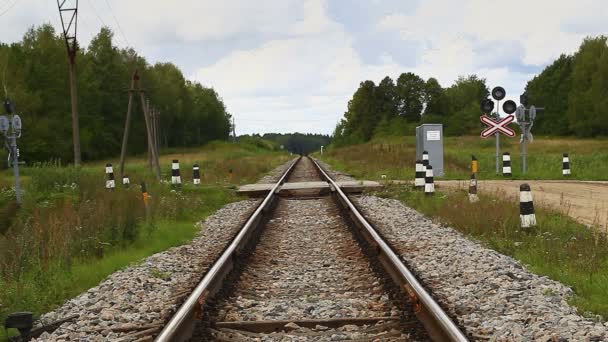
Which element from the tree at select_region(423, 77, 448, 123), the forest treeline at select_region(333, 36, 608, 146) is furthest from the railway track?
the tree at select_region(423, 77, 448, 123)

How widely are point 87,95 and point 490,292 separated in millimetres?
76080

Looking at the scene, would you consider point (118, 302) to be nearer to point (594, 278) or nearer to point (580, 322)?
point (580, 322)

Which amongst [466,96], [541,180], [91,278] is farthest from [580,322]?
[466,96]

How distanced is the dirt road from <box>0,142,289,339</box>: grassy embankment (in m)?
5.97

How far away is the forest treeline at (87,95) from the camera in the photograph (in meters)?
63.0

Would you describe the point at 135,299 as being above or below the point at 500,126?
below

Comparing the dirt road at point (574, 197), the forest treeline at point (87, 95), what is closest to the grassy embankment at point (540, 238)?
the dirt road at point (574, 197)

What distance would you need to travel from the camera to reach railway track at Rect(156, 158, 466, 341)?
14.4ft

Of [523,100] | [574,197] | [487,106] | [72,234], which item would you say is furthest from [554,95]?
[72,234]

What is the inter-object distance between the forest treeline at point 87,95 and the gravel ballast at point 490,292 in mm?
42793

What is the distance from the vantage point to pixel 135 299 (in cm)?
561

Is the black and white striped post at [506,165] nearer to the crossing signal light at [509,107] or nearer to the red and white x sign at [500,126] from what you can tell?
the red and white x sign at [500,126]

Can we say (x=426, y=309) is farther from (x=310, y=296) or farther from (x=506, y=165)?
(x=506, y=165)

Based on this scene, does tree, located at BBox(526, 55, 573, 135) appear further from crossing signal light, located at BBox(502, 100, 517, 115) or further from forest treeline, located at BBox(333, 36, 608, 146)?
crossing signal light, located at BBox(502, 100, 517, 115)
